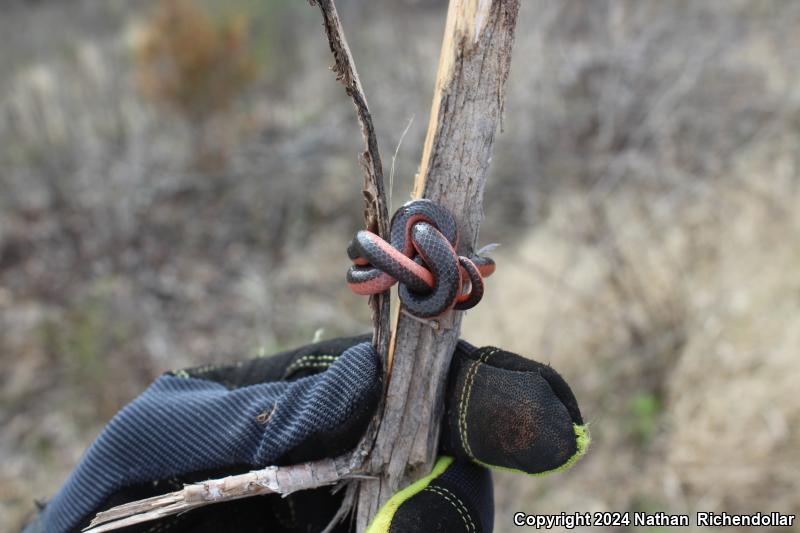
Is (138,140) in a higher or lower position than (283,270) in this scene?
higher

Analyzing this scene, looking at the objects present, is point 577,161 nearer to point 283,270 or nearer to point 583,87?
point 583,87

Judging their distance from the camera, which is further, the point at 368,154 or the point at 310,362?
the point at 310,362

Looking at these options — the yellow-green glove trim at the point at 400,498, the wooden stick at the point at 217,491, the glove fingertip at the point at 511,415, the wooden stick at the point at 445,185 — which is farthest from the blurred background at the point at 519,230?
the wooden stick at the point at 217,491

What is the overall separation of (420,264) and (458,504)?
430mm

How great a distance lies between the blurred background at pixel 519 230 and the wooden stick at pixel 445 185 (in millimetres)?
991

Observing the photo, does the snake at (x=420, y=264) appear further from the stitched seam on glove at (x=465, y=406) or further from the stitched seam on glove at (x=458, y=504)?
the stitched seam on glove at (x=458, y=504)

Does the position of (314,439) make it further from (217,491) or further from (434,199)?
(434,199)

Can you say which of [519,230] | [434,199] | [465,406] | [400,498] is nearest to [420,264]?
[434,199]

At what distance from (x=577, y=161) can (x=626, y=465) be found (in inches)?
94.8

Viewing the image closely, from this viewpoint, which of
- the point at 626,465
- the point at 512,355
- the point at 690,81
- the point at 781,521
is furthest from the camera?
the point at 690,81

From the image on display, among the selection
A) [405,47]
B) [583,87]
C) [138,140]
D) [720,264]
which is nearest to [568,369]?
[720,264]

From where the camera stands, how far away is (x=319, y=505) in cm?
118

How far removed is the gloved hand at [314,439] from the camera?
93 centimetres

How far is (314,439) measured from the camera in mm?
970
